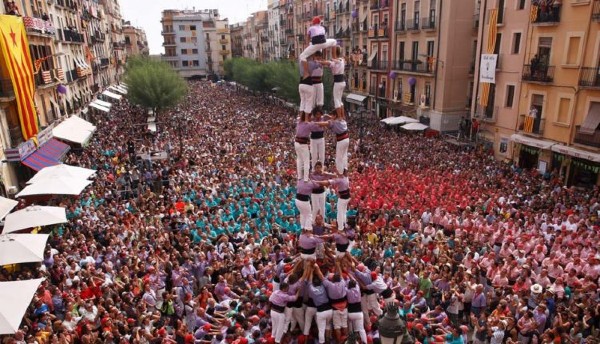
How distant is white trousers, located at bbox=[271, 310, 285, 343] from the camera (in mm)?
8953

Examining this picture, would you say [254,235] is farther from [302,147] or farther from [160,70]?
[160,70]

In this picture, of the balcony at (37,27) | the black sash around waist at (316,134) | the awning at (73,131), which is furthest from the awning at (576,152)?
the balcony at (37,27)

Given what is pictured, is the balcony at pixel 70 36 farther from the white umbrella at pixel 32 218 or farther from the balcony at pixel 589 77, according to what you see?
the balcony at pixel 589 77

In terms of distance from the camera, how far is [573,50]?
2086 centimetres

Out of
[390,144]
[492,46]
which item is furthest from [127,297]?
[492,46]

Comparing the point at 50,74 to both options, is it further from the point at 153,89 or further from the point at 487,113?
the point at 487,113

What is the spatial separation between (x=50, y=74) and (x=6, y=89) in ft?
24.4

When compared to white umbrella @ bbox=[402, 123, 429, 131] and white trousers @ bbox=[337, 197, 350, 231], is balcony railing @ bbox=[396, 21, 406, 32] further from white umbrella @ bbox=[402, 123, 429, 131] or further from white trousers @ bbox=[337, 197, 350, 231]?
white trousers @ bbox=[337, 197, 350, 231]

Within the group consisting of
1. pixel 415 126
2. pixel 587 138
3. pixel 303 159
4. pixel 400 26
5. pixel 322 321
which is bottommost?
pixel 415 126

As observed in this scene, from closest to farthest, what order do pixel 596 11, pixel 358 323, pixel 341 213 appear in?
pixel 358 323 → pixel 341 213 → pixel 596 11

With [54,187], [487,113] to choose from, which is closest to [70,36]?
[54,187]

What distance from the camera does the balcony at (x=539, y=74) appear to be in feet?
72.3

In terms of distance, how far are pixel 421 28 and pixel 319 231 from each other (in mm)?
26959

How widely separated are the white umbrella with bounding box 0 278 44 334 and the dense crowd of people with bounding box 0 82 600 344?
1.11 ft
